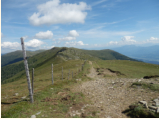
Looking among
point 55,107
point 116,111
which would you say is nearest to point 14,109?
point 55,107

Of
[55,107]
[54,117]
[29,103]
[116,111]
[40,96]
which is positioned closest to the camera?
[54,117]

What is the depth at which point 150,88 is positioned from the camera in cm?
1591

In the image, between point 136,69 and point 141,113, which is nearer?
point 141,113

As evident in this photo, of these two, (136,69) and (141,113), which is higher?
(141,113)

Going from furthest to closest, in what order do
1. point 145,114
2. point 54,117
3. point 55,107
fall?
1. point 55,107
2. point 54,117
3. point 145,114

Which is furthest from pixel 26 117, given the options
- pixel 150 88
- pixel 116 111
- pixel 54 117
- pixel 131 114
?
pixel 150 88

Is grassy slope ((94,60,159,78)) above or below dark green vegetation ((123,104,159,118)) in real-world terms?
below

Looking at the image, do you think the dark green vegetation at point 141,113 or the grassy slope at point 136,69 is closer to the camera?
the dark green vegetation at point 141,113

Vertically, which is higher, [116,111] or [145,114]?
[145,114]

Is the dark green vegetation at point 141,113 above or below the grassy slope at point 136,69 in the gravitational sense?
above

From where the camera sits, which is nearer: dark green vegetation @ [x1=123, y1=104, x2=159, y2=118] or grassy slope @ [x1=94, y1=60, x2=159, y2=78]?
dark green vegetation @ [x1=123, y1=104, x2=159, y2=118]

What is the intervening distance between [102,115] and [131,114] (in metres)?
2.79

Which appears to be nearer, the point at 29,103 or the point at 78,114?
the point at 78,114

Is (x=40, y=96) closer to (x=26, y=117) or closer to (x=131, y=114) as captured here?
(x=26, y=117)
